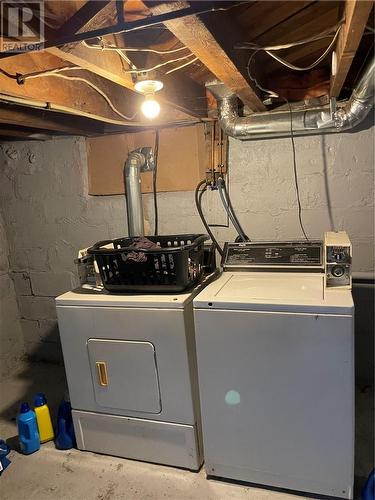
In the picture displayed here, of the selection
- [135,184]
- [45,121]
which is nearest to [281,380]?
Answer: [135,184]

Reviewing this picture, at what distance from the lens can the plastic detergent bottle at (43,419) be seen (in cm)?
215

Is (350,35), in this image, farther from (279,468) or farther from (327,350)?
(279,468)

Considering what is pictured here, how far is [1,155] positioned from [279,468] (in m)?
2.91

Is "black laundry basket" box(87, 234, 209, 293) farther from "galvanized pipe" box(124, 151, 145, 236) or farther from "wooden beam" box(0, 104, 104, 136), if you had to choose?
"wooden beam" box(0, 104, 104, 136)

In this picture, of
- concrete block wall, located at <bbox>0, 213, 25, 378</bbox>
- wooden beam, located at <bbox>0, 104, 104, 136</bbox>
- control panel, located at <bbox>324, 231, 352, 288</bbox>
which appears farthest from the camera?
concrete block wall, located at <bbox>0, 213, 25, 378</bbox>

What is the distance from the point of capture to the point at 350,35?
1221 millimetres

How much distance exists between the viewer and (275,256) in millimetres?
2137

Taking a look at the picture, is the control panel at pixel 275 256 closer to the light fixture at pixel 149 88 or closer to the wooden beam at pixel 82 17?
the light fixture at pixel 149 88

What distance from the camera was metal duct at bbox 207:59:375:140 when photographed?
2066 millimetres

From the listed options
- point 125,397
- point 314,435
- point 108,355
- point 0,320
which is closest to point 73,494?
point 125,397

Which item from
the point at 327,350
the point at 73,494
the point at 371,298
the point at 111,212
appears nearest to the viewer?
the point at 327,350

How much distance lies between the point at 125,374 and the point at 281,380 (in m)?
0.78

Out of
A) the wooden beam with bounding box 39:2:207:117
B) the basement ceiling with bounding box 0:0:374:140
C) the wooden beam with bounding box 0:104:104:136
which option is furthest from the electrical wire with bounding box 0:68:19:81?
the wooden beam with bounding box 0:104:104:136

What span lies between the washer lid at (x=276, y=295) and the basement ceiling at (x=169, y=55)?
96 centimetres
